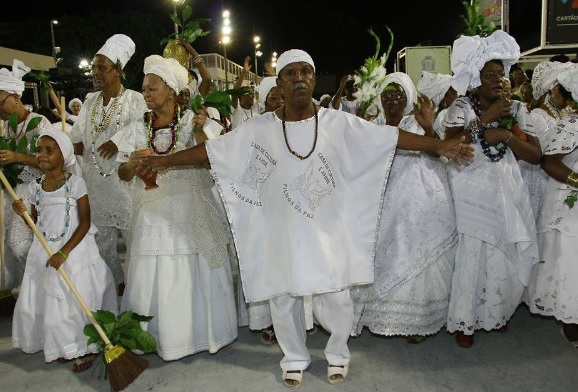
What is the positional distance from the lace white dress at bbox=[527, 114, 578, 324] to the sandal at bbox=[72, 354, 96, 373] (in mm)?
3642

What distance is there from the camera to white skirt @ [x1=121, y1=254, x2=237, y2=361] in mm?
3908

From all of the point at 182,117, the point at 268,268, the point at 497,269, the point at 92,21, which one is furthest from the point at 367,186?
the point at 92,21

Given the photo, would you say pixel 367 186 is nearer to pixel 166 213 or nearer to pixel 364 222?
pixel 364 222

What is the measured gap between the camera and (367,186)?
3.58m

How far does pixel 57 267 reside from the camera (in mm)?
3857

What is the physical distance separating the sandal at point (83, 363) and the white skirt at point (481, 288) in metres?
2.96

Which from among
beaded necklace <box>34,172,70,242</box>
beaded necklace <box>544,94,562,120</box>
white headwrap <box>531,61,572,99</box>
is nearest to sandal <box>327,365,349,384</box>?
beaded necklace <box>34,172,70,242</box>

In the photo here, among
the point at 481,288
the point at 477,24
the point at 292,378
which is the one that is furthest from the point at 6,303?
the point at 477,24

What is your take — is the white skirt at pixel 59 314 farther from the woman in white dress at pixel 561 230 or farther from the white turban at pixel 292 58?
the woman in white dress at pixel 561 230

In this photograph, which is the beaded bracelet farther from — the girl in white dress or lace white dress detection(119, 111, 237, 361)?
the girl in white dress

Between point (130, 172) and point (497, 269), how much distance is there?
3.05 m

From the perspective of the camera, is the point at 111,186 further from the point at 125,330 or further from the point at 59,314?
the point at 125,330

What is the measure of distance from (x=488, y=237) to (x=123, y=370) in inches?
117

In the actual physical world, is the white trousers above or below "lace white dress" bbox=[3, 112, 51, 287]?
below
